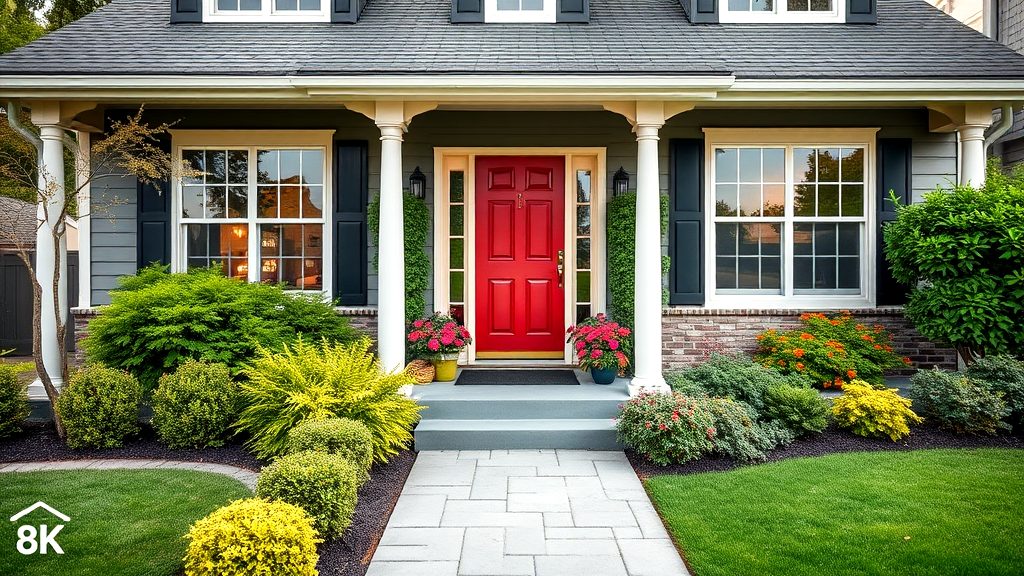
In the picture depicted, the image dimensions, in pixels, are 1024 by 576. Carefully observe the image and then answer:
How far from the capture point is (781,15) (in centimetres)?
675

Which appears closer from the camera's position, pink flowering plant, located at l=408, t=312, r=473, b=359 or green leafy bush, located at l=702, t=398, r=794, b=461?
green leafy bush, located at l=702, t=398, r=794, b=461

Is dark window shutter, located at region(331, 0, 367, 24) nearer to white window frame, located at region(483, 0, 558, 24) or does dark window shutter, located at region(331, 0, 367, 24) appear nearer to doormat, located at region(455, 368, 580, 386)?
white window frame, located at region(483, 0, 558, 24)

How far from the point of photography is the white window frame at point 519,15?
668 cm

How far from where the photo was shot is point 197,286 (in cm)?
498

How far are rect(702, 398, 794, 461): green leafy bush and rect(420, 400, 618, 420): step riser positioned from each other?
2.99 feet

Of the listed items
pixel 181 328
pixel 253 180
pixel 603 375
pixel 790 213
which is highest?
pixel 253 180

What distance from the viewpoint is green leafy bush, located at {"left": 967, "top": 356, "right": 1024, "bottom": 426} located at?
15.6ft

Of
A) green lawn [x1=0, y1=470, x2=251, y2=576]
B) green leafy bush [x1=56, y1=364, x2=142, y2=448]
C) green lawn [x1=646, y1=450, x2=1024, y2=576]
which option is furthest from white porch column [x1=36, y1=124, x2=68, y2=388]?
green lawn [x1=646, y1=450, x2=1024, y2=576]

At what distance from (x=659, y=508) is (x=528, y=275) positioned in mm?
3305

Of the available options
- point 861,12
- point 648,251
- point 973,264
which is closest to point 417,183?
point 648,251

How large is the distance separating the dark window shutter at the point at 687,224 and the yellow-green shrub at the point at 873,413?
5.76ft

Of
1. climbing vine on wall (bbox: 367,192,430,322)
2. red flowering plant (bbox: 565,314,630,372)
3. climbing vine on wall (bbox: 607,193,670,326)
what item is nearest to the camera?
red flowering plant (bbox: 565,314,630,372)

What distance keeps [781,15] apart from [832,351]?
385cm

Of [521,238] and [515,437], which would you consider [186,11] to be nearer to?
[521,238]
